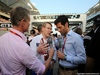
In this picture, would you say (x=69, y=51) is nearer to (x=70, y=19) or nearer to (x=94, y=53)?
(x=94, y=53)

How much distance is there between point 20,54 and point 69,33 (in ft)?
4.93

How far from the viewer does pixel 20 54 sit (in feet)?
6.14

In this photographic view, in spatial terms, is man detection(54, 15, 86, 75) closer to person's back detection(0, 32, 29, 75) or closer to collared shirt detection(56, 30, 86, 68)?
collared shirt detection(56, 30, 86, 68)

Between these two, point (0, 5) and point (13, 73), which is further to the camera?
point (0, 5)

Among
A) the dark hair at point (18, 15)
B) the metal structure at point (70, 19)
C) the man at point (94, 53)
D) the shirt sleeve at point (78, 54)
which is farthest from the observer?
the metal structure at point (70, 19)

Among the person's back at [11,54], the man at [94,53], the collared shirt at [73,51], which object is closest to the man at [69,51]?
the collared shirt at [73,51]

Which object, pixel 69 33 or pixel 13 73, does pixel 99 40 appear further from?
pixel 69 33

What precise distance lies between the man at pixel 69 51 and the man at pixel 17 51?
1.09m

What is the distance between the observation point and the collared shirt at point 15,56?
188 centimetres

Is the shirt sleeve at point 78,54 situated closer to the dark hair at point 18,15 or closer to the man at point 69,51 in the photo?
the man at point 69,51

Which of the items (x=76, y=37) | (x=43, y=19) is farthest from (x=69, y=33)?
(x=43, y=19)

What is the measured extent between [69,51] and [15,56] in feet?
4.70

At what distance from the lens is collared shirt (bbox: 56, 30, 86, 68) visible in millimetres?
3003

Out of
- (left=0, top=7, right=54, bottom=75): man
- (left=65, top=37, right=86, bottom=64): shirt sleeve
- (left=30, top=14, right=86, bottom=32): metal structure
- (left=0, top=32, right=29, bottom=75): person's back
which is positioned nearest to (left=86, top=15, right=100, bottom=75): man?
(left=0, top=7, right=54, bottom=75): man
